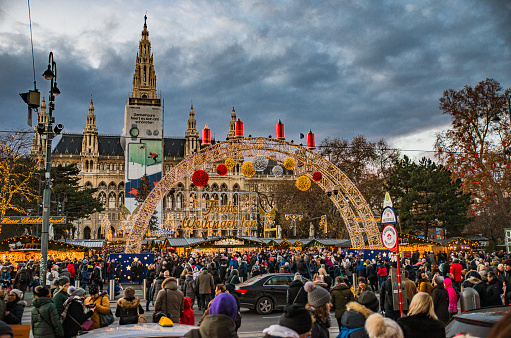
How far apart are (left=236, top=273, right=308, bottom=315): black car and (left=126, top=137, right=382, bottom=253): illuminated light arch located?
11.9m

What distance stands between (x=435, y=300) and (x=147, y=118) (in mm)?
77290

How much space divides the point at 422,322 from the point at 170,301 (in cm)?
448

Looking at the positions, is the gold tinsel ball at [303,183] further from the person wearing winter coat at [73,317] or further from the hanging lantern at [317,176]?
the person wearing winter coat at [73,317]

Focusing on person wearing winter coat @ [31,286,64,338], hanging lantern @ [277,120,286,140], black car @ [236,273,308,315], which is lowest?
black car @ [236,273,308,315]

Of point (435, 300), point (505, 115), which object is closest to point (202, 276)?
point (435, 300)

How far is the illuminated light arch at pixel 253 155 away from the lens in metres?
24.4

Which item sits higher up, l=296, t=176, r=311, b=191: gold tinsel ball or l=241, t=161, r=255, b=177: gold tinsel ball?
l=241, t=161, r=255, b=177: gold tinsel ball

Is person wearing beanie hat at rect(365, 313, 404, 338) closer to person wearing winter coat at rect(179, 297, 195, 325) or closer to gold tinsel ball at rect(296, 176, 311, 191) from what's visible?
person wearing winter coat at rect(179, 297, 195, 325)

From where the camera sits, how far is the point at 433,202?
42.2 meters

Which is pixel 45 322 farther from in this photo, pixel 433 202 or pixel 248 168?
pixel 433 202

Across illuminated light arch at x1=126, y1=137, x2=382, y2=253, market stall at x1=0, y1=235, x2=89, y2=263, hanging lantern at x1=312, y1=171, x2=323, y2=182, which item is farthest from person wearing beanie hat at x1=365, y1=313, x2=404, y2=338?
market stall at x1=0, y1=235, x2=89, y2=263

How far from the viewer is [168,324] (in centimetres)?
495

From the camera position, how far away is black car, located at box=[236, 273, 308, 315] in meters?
13.1

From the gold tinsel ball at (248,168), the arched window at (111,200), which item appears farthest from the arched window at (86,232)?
the gold tinsel ball at (248,168)
